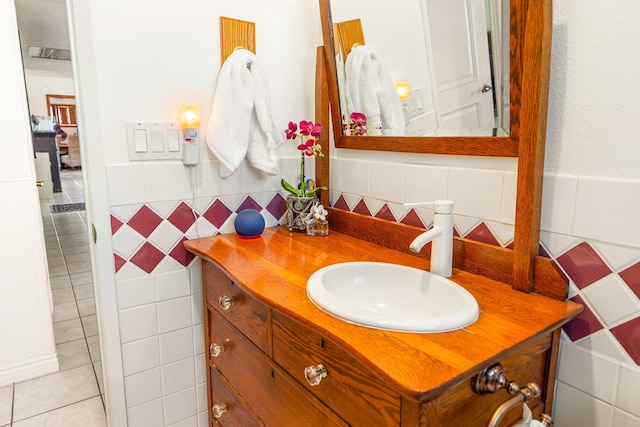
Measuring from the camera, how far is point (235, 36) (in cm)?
142

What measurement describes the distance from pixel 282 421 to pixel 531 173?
0.82 m

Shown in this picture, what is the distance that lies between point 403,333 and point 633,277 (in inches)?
18.6

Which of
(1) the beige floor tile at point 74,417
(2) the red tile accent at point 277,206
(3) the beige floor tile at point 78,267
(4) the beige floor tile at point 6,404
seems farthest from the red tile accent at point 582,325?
(3) the beige floor tile at point 78,267

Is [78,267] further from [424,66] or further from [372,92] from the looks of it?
[424,66]

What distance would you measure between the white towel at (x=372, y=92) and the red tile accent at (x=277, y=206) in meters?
0.44

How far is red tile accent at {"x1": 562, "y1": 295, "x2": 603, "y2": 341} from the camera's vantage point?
2.87ft

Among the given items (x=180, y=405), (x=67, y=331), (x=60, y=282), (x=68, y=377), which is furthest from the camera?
(x=60, y=282)

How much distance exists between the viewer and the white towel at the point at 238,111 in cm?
137

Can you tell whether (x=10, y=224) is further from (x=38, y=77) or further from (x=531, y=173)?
(x=38, y=77)

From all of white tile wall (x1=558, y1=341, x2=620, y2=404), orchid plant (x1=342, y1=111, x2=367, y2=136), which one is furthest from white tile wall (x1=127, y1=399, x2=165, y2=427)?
white tile wall (x1=558, y1=341, x2=620, y2=404)

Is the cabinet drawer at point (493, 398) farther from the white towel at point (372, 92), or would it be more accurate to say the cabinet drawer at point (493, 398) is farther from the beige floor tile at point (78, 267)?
the beige floor tile at point (78, 267)

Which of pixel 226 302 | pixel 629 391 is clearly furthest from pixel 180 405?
pixel 629 391

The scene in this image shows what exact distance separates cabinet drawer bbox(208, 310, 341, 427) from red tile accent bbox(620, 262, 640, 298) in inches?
25.1

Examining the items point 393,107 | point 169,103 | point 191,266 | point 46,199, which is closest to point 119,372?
point 191,266
